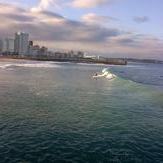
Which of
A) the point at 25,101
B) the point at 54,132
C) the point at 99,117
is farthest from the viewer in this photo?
the point at 25,101

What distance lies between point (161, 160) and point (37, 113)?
1214 centimetres

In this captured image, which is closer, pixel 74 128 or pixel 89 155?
pixel 89 155

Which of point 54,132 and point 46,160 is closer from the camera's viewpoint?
point 46,160

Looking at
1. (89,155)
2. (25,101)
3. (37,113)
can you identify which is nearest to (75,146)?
(89,155)

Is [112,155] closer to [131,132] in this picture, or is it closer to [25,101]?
[131,132]

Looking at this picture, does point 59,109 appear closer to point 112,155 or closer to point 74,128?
point 74,128

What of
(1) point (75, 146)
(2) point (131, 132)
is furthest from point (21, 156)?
(2) point (131, 132)

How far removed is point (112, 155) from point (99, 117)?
8.57m

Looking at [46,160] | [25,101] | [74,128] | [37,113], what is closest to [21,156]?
[46,160]

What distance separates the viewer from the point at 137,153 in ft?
54.6

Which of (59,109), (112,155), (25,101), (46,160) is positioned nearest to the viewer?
(46,160)

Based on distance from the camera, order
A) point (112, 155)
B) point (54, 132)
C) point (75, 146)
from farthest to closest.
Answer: point (54, 132) → point (75, 146) → point (112, 155)

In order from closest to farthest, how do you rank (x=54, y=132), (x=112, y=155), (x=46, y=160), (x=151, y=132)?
(x=46, y=160), (x=112, y=155), (x=54, y=132), (x=151, y=132)

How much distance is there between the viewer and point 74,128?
68.4ft
